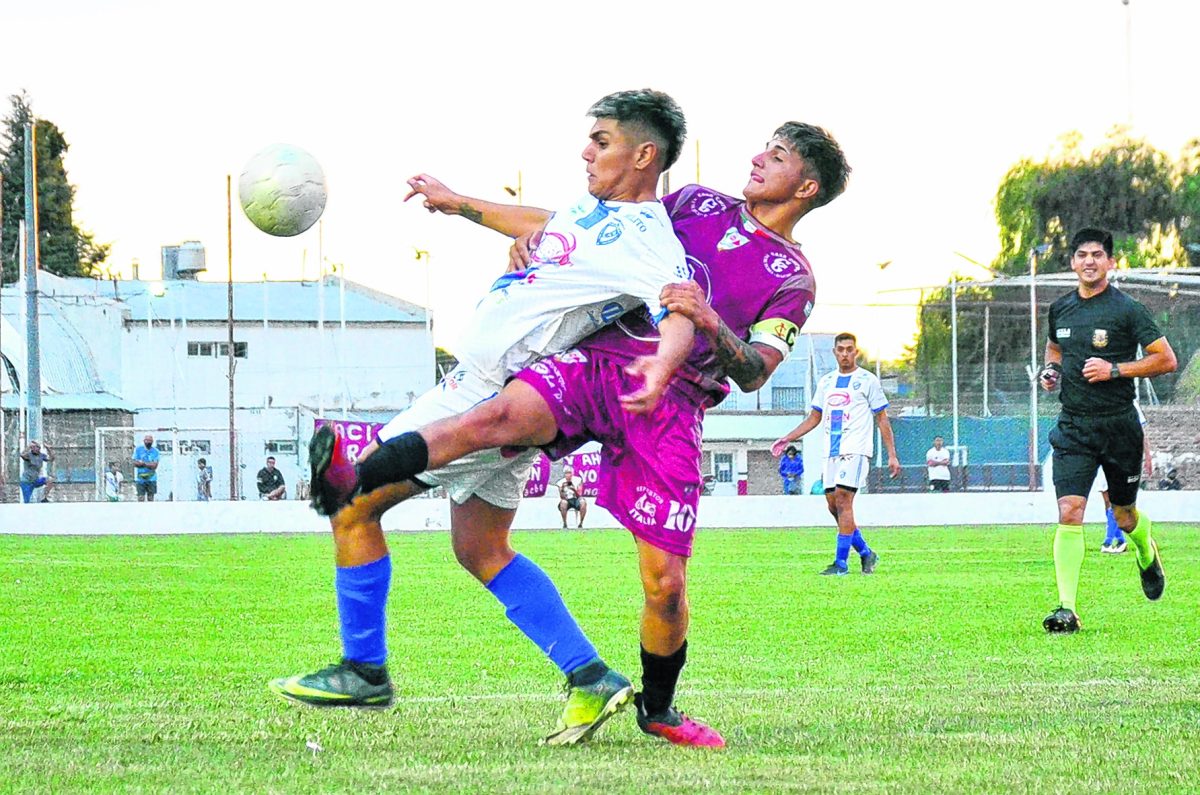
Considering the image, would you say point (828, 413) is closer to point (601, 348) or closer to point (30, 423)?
point (601, 348)

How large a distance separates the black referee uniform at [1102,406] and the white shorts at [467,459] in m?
4.94

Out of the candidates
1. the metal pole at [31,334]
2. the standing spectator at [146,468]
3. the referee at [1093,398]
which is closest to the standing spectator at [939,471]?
the standing spectator at [146,468]

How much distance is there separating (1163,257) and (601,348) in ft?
226

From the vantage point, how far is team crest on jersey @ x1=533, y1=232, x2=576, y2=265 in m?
5.64

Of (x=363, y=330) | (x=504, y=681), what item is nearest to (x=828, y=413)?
(x=504, y=681)

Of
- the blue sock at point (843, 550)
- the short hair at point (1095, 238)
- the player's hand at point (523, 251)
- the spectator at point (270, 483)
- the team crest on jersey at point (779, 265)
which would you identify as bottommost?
the spectator at point (270, 483)

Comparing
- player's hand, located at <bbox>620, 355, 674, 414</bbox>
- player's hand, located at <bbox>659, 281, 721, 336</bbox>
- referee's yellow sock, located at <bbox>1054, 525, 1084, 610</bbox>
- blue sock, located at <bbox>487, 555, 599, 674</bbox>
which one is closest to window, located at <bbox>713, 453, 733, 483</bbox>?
referee's yellow sock, located at <bbox>1054, 525, 1084, 610</bbox>

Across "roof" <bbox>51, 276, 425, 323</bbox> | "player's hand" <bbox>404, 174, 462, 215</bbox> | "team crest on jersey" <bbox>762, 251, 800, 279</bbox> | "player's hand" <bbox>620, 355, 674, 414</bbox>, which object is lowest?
"player's hand" <bbox>620, 355, 674, 414</bbox>

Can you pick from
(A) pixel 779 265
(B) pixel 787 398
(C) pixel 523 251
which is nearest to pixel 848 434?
(A) pixel 779 265

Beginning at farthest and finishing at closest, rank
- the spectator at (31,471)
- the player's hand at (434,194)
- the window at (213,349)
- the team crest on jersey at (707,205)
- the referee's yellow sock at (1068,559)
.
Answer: the window at (213,349) → the spectator at (31,471) → the referee's yellow sock at (1068,559) → the player's hand at (434,194) → the team crest on jersey at (707,205)

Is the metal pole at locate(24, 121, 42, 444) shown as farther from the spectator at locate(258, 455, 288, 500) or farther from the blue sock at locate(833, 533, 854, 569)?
the blue sock at locate(833, 533, 854, 569)

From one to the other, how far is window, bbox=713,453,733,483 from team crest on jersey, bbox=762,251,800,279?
159ft

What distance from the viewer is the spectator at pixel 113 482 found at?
1736 inches

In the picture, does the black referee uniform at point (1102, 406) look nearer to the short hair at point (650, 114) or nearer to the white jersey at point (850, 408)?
the short hair at point (650, 114)
